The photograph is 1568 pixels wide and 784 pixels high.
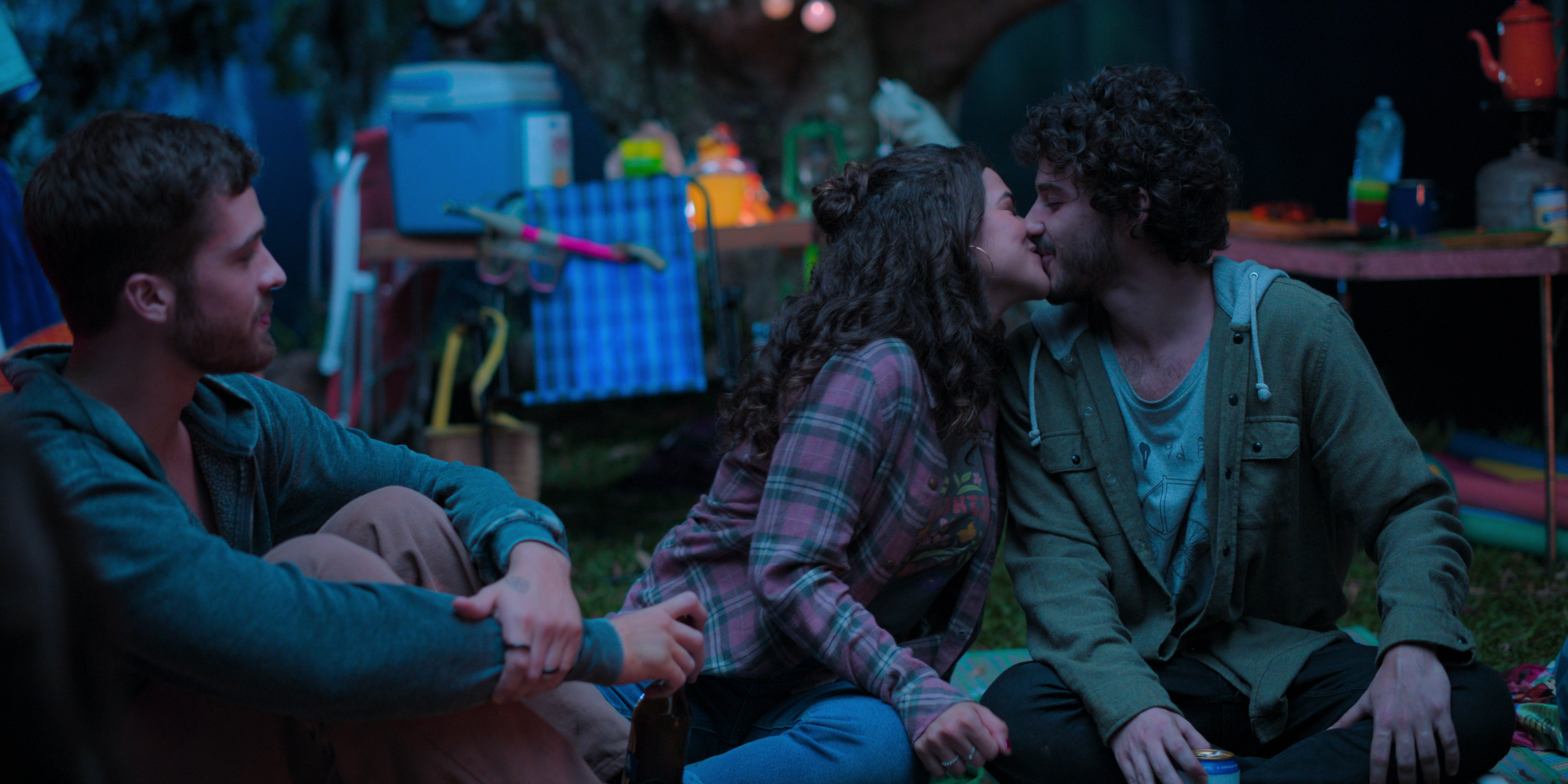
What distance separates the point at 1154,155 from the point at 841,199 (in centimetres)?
55

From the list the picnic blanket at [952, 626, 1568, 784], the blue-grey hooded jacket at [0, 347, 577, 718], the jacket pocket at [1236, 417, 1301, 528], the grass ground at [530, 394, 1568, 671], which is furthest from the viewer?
the grass ground at [530, 394, 1568, 671]

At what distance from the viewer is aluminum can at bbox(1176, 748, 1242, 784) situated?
1.74 meters

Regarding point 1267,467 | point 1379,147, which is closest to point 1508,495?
point 1379,147

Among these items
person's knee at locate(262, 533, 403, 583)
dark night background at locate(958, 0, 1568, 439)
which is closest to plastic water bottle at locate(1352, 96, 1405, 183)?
dark night background at locate(958, 0, 1568, 439)

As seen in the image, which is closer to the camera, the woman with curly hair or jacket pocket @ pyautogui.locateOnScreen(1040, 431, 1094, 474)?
the woman with curly hair

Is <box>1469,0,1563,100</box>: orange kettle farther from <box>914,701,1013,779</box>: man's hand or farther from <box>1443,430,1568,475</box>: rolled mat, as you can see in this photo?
<box>914,701,1013,779</box>: man's hand

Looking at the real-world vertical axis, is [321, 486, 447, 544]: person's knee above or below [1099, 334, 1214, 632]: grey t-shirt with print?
above

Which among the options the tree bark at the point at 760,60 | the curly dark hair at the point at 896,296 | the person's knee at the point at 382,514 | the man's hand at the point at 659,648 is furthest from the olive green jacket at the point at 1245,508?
the tree bark at the point at 760,60

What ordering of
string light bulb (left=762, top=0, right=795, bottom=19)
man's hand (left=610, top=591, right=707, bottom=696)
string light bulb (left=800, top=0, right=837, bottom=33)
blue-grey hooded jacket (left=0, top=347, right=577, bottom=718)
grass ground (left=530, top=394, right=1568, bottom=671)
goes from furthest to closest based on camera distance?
string light bulb (left=762, top=0, right=795, bottom=19) → string light bulb (left=800, top=0, right=837, bottom=33) → grass ground (left=530, top=394, right=1568, bottom=671) → man's hand (left=610, top=591, right=707, bottom=696) → blue-grey hooded jacket (left=0, top=347, right=577, bottom=718)

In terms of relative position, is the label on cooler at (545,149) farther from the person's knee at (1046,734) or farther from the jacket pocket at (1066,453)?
the person's knee at (1046,734)

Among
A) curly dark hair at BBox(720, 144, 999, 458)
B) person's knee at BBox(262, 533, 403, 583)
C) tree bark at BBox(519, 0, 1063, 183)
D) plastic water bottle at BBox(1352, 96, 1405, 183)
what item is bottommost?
person's knee at BBox(262, 533, 403, 583)

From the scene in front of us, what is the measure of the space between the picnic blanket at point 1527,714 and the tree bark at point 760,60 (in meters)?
4.71

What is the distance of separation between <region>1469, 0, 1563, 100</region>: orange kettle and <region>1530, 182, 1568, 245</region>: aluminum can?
1.34ft

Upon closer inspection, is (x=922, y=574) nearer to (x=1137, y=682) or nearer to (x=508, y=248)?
(x=1137, y=682)
